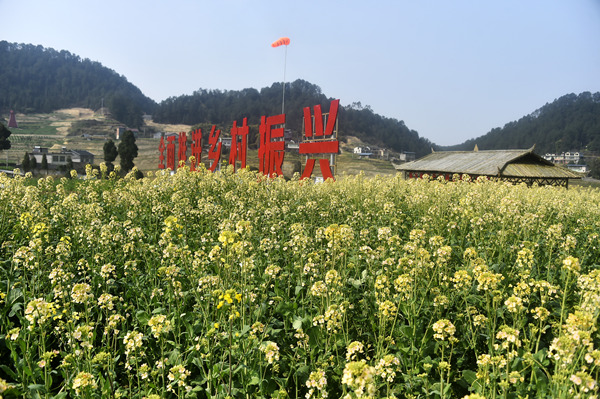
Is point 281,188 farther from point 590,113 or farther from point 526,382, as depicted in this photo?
point 590,113

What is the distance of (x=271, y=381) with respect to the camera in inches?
131

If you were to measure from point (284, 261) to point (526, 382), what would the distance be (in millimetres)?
3493

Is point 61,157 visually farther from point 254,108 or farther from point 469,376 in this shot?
point 469,376

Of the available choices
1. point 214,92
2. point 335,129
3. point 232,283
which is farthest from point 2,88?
point 232,283

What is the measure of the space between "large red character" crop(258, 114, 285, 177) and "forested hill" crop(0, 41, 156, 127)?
463 ft

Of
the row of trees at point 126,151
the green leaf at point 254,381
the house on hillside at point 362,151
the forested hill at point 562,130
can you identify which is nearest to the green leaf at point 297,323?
the green leaf at point 254,381

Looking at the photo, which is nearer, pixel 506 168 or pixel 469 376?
pixel 469 376

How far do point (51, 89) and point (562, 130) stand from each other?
21251 centimetres

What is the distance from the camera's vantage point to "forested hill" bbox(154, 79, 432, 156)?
128875 millimetres

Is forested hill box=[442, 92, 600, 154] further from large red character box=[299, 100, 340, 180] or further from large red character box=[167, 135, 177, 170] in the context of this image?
large red character box=[299, 100, 340, 180]

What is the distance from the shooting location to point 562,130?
96000mm

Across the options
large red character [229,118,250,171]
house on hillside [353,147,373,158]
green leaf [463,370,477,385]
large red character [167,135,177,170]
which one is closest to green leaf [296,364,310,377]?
green leaf [463,370,477,385]

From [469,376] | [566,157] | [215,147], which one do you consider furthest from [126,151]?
[566,157]

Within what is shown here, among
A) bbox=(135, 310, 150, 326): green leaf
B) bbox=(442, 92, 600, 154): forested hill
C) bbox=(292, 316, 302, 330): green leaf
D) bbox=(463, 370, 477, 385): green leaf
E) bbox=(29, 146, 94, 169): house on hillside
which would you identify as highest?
bbox=(442, 92, 600, 154): forested hill
